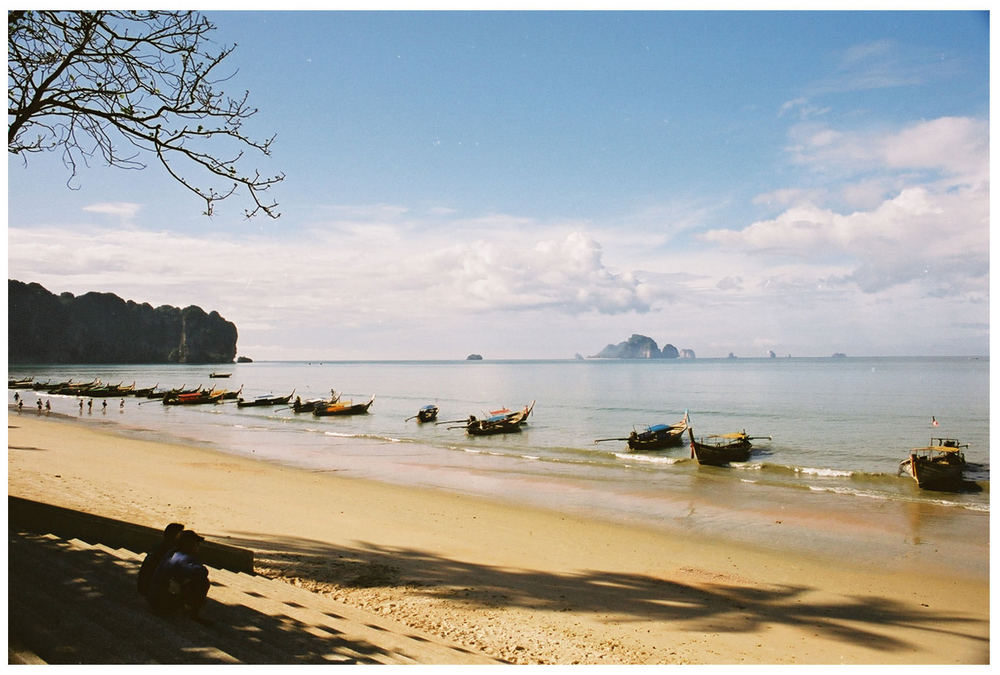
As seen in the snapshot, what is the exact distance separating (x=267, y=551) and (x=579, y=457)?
21503 mm

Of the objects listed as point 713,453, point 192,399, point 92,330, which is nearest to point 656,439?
point 713,453

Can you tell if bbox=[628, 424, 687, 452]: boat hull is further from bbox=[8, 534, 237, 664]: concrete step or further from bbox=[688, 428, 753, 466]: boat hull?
bbox=[8, 534, 237, 664]: concrete step

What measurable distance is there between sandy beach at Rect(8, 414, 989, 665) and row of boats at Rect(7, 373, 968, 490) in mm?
11332

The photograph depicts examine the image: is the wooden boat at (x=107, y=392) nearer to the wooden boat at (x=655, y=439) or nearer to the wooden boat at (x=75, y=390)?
the wooden boat at (x=75, y=390)

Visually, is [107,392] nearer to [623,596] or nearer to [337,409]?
[337,409]

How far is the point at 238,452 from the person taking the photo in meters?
28.7

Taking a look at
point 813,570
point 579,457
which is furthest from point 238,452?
point 813,570

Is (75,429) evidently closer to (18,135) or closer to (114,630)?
(18,135)

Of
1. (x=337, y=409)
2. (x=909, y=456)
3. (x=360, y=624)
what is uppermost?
(x=360, y=624)

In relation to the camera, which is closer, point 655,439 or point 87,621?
point 87,621

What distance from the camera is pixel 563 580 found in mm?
9930

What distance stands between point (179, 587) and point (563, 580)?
251 inches

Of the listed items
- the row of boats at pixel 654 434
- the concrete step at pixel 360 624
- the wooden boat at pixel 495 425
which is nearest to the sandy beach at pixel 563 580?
the concrete step at pixel 360 624

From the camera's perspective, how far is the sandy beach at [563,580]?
759cm
